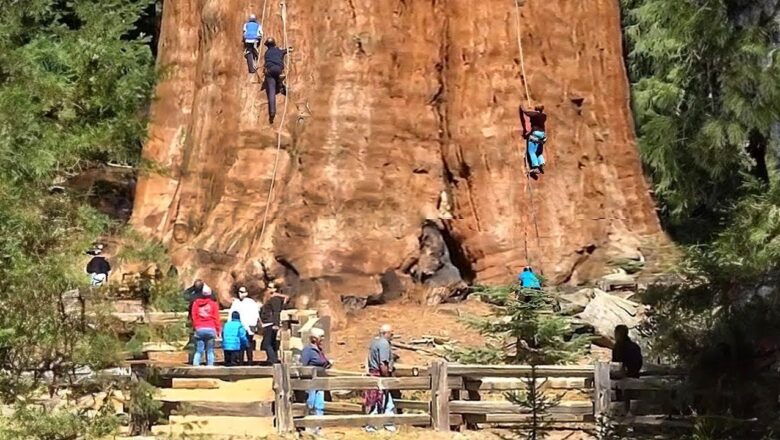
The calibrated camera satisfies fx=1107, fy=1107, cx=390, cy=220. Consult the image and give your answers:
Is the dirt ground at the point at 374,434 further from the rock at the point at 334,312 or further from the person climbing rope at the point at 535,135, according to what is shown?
the person climbing rope at the point at 535,135

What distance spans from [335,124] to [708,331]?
1040 cm

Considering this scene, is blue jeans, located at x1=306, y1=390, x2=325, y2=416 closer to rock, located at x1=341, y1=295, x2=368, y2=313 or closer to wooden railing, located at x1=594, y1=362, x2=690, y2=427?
wooden railing, located at x1=594, y1=362, x2=690, y2=427

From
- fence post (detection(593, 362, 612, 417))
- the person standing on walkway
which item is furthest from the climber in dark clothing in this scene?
the person standing on walkway

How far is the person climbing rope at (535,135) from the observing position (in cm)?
1577

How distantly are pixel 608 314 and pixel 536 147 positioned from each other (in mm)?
2931

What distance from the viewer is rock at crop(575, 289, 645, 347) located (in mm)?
14812

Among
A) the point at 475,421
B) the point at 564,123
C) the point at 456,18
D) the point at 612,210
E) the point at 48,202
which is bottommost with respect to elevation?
the point at 475,421

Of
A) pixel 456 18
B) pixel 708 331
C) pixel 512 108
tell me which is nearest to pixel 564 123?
pixel 512 108

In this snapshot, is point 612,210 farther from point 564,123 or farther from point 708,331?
point 708,331

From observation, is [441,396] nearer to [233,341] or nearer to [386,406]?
[386,406]

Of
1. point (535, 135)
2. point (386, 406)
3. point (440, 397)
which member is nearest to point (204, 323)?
point (386, 406)

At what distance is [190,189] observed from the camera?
18.0m

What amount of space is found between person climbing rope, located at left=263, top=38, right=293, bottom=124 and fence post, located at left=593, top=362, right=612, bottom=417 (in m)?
7.67

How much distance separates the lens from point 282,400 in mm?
10781
